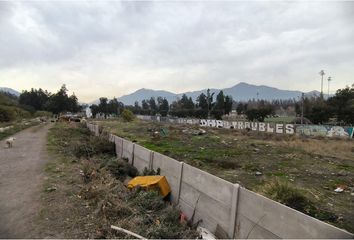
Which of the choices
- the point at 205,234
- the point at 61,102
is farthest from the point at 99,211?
the point at 61,102

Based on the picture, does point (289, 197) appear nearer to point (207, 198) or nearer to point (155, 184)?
point (207, 198)

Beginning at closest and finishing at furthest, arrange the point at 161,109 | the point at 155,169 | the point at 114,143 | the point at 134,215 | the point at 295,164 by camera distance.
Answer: the point at 134,215
the point at 155,169
the point at 295,164
the point at 114,143
the point at 161,109

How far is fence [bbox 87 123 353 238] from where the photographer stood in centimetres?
528

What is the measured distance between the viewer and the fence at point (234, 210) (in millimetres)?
5277

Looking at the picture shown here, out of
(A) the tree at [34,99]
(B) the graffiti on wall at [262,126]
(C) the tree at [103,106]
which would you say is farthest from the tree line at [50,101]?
(B) the graffiti on wall at [262,126]

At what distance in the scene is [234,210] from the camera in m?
7.04

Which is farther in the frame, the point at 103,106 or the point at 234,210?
Result: the point at 103,106

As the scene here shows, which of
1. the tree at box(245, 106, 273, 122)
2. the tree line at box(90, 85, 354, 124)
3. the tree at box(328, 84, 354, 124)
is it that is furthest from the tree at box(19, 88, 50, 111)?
the tree at box(328, 84, 354, 124)

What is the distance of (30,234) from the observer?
21.3 ft

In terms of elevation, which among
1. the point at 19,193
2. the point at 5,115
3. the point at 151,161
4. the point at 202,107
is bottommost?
the point at 19,193

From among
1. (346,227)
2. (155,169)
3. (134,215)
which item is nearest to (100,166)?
(155,169)

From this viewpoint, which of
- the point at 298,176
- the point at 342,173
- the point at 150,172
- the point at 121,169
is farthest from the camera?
the point at 121,169

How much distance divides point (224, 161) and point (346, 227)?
9556 mm

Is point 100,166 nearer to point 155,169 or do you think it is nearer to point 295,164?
point 155,169
